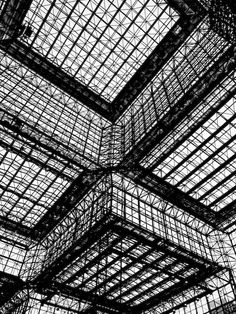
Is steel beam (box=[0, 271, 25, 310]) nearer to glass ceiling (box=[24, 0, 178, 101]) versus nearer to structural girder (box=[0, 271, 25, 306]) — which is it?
structural girder (box=[0, 271, 25, 306])

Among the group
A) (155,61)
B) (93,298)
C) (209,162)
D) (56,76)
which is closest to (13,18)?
(56,76)

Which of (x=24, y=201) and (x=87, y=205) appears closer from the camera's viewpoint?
(x=87, y=205)

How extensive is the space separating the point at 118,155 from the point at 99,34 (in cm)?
1170

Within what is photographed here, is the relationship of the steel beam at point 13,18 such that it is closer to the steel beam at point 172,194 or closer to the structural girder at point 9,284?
the steel beam at point 172,194

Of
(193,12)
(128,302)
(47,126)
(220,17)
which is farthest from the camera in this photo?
(128,302)

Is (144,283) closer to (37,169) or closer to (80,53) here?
(37,169)

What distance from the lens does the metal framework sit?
1137 inches

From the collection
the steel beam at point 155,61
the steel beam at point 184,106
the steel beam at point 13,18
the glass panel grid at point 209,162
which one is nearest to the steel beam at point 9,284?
the steel beam at point 184,106

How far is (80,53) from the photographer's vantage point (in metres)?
33.7

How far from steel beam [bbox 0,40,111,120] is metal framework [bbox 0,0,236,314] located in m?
0.14

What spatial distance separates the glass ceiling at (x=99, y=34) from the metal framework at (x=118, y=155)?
0.11 meters

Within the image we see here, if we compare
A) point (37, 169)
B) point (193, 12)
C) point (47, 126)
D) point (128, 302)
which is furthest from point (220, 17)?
point (128, 302)

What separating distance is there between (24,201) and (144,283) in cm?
1547

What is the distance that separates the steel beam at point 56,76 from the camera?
1276 inches
